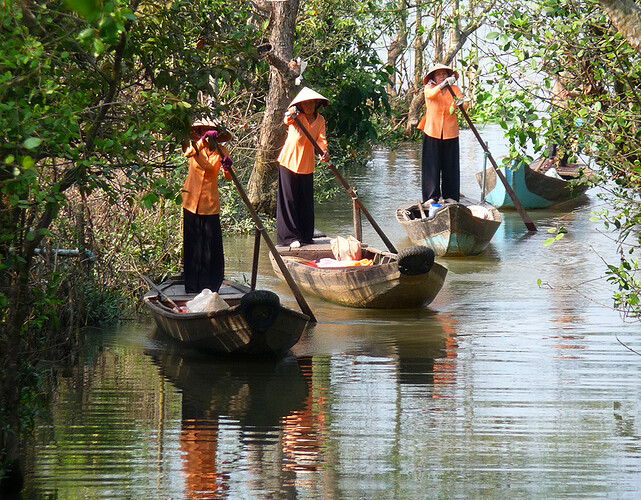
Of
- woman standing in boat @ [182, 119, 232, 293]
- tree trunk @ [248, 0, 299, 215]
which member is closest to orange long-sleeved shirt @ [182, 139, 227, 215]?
woman standing in boat @ [182, 119, 232, 293]

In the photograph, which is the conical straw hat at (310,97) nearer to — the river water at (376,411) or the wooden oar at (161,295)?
the river water at (376,411)

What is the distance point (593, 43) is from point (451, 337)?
3552 mm

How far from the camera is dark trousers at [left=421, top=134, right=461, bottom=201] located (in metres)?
12.8

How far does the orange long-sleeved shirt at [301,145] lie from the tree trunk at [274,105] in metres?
2.13

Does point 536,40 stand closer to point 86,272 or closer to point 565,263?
point 86,272

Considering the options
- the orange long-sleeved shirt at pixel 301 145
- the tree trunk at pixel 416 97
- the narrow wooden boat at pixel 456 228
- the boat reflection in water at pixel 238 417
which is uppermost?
the tree trunk at pixel 416 97

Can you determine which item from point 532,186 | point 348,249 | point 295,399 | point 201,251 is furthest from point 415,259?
point 532,186

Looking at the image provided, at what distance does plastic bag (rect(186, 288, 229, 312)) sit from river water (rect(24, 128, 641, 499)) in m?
0.44

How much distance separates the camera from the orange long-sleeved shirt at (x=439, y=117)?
1245 centimetres

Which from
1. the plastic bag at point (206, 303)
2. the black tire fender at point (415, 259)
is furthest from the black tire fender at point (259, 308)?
the black tire fender at point (415, 259)

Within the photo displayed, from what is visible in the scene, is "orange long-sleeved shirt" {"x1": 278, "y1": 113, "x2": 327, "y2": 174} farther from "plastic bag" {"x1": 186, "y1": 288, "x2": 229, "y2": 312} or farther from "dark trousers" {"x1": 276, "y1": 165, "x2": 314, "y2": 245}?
"plastic bag" {"x1": 186, "y1": 288, "x2": 229, "y2": 312}

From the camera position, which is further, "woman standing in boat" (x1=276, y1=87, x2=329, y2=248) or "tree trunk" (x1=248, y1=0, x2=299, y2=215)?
"tree trunk" (x1=248, y1=0, x2=299, y2=215)

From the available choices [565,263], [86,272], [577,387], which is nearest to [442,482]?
[577,387]

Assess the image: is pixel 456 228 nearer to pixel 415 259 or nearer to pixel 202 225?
pixel 415 259
